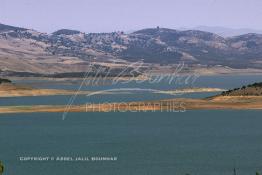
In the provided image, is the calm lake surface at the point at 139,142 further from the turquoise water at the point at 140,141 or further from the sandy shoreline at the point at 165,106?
the sandy shoreline at the point at 165,106

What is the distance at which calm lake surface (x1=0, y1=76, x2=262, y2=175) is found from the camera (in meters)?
77.9

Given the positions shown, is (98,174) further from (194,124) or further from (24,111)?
(24,111)

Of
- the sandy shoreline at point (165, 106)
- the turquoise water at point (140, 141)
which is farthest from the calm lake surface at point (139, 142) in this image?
the sandy shoreline at point (165, 106)

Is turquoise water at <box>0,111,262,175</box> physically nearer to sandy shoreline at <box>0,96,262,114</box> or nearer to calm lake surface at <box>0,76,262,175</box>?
calm lake surface at <box>0,76,262,175</box>

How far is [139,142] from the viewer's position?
101m

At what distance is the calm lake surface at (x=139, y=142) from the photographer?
77875 millimetres

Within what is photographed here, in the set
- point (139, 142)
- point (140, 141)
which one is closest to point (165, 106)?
point (140, 141)

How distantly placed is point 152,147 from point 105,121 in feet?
125

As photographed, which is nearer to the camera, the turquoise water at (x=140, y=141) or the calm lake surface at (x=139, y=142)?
the calm lake surface at (x=139, y=142)

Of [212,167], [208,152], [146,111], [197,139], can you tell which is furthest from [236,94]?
[212,167]

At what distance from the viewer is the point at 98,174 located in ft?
241

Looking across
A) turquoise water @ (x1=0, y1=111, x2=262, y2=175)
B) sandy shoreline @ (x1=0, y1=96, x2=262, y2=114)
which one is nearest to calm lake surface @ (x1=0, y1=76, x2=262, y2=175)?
turquoise water @ (x1=0, y1=111, x2=262, y2=175)

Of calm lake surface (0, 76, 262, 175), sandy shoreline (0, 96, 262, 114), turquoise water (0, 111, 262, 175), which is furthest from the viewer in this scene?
sandy shoreline (0, 96, 262, 114)

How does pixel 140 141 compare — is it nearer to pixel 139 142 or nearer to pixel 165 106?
pixel 139 142
